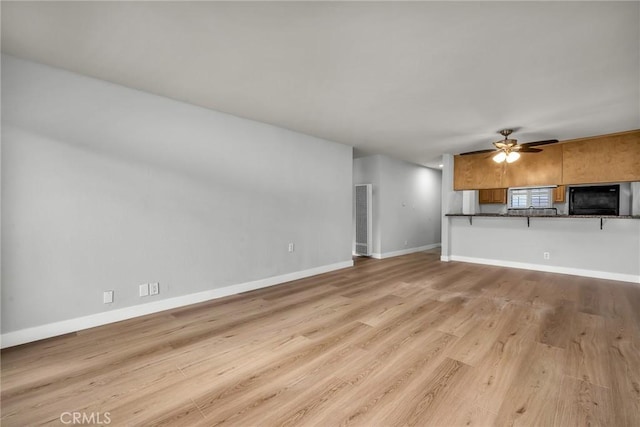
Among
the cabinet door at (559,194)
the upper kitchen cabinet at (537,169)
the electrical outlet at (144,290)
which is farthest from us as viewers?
the cabinet door at (559,194)

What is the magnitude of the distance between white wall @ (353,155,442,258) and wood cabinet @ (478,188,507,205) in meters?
1.44

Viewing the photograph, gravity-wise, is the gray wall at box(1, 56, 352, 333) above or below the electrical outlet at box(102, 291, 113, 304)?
above

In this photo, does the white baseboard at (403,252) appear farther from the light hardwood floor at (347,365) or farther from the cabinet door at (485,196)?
the light hardwood floor at (347,365)

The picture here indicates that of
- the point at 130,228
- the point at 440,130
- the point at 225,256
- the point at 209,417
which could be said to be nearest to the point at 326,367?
the point at 209,417

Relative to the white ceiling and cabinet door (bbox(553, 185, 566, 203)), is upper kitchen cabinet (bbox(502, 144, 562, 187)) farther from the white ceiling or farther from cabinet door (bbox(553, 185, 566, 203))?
the white ceiling

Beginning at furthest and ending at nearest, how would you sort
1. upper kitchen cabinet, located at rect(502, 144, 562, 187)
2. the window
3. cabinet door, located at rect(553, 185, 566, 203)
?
cabinet door, located at rect(553, 185, 566, 203) → the window → upper kitchen cabinet, located at rect(502, 144, 562, 187)

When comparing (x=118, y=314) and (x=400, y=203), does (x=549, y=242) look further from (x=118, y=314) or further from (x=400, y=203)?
(x=118, y=314)

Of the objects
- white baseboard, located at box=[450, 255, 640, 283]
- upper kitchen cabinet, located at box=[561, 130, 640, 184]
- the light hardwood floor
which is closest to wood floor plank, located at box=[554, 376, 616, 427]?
the light hardwood floor

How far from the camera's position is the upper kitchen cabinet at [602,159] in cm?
439

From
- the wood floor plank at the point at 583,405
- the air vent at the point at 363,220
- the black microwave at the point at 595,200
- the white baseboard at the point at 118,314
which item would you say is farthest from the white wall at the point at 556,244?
the white baseboard at the point at 118,314

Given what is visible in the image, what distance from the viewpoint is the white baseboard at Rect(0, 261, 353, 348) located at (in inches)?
95.3

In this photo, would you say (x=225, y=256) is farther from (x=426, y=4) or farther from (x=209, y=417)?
(x=426, y=4)

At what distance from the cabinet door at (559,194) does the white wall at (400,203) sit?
296 centimetres

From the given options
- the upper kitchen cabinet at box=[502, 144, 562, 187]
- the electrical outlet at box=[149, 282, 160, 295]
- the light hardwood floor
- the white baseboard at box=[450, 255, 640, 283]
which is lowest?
the light hardwood floor
